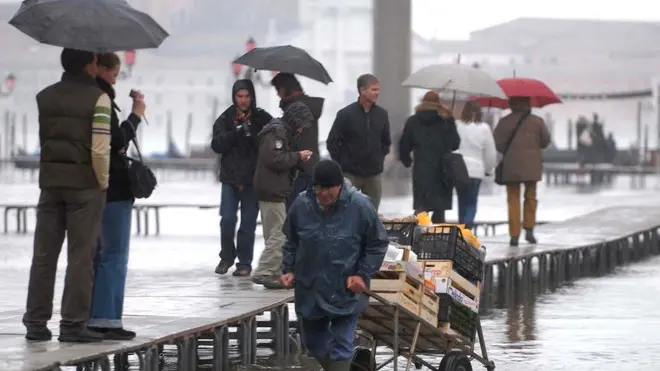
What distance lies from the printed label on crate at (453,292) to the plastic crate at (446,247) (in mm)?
163

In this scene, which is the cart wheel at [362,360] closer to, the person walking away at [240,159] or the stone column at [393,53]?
the person walking away at [240,159]

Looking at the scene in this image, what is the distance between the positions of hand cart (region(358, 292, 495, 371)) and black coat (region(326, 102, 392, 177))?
4.63m

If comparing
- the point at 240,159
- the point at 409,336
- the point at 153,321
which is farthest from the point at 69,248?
the point at 240,159

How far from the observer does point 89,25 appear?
9727 millimetres

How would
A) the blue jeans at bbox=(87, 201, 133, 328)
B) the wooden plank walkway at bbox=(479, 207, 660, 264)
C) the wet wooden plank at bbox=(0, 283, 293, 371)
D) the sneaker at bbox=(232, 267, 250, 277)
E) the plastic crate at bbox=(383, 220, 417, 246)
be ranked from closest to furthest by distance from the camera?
1. the wet wooden plank at bbox=(0, 283, 293, 371)
2. the blue jeans at bbox=(87, 201, 133, 328)
3. the plastic crate at bbox=(383, 220, 417, 246)
4. the sneaker at bbox=(232, 267, 250, 277)
5. the wooden plank walkway at bbox=(479, 207, 660, 264)

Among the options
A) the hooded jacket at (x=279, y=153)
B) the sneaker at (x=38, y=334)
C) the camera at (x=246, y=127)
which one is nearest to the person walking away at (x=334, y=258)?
the sneaker at (x=38, y=334)

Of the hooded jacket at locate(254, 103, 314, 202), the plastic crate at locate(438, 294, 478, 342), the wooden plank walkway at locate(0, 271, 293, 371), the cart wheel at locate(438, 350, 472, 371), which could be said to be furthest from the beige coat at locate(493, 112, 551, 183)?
the cart wheel at locate(438, 350, 472, 371)

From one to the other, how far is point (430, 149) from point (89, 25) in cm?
776

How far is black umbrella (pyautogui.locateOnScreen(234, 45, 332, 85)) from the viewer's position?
1395 centimetres

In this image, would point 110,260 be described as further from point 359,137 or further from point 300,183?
point 359,137

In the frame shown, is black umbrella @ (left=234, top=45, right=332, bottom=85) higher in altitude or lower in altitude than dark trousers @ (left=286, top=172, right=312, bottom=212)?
higher

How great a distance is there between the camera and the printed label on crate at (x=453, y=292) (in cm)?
1069

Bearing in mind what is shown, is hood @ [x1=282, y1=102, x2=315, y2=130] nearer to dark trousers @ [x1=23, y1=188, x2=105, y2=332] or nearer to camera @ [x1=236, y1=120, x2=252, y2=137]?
camera @ [x1=236, y1=120, x2=252, y2=137]

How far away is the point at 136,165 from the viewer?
10.1m
